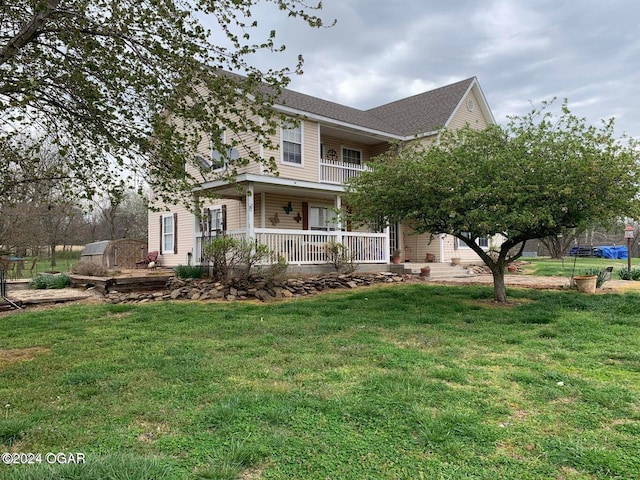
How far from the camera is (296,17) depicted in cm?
512

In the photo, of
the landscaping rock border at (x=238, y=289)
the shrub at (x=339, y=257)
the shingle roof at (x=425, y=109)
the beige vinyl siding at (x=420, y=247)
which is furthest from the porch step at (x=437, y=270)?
the shingle roof at (x=425, y=109)

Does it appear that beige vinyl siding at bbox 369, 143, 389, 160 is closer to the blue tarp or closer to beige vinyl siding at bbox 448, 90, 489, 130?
beige vinyl siding at bbox 448, 90, 489, 130

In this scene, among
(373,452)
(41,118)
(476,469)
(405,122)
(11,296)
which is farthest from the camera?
(405,122)

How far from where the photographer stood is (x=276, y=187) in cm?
1301

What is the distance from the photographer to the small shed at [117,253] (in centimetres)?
1825

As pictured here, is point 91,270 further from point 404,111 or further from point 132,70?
point 404,111

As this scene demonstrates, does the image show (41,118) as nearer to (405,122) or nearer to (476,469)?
(476,469)

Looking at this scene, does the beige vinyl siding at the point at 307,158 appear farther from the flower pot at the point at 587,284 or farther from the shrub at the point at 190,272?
the flower pot at the point at 587,284

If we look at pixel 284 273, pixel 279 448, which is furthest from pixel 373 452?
pixel 284 273

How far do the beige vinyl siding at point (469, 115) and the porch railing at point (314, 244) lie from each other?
23.7 feet

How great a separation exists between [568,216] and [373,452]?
734cm

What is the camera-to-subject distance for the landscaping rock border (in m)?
10.3

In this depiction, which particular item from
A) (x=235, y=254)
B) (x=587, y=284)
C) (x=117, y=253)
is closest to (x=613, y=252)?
(x=587, y=284)

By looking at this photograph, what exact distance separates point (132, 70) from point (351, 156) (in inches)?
522
